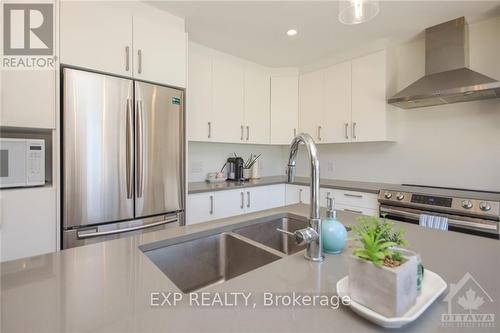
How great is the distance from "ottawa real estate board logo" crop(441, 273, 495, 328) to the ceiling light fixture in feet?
4.13

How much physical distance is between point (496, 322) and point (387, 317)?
0.25 meters

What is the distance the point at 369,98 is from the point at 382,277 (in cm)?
261

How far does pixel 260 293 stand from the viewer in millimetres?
652

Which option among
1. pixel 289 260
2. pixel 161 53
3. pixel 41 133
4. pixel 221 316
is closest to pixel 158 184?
pixel 41 133

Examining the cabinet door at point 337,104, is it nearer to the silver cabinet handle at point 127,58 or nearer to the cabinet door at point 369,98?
the cabinet door at point 369,98

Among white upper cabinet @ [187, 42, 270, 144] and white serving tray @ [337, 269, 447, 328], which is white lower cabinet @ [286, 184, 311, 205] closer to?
white upper cabinet @ [187, 42, 270, 144]

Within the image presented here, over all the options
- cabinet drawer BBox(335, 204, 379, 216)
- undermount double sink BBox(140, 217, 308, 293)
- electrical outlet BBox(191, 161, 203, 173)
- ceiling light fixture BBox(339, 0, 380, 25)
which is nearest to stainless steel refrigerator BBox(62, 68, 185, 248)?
electrical outlet BBox(191, 161, 203, 173)

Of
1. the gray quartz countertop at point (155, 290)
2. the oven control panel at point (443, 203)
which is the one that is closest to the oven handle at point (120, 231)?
the gray quartz countertop at point (155, 290)

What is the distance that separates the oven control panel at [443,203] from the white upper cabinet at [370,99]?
695 mm

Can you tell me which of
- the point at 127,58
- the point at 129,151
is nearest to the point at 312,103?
the point at 127,58

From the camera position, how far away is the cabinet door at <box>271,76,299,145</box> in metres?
3.42

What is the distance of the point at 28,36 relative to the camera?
1534 millimetres

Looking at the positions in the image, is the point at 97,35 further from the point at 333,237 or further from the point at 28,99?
the point at 333,237

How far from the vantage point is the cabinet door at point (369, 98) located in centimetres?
264
